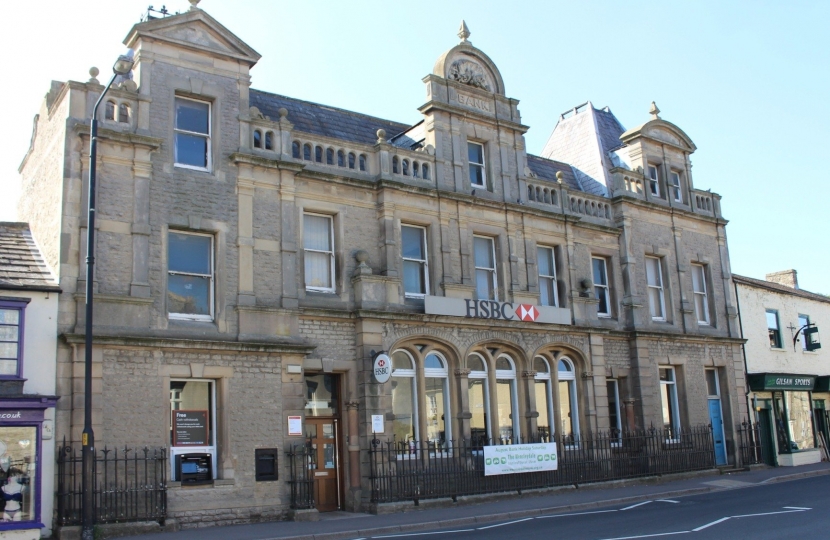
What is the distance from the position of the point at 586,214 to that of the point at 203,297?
13.4 m

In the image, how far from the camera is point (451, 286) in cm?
2212

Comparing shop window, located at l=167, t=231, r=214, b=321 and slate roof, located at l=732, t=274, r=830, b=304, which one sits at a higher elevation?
slate roof, located at l=732, t=274, r=830, b=304

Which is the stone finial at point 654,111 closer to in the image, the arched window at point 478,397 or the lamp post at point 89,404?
the arched window at point 478,397

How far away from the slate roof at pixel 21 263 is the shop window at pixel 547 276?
13.8m

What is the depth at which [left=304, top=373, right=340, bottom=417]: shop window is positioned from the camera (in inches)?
786

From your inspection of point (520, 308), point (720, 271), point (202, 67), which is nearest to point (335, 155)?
point (202, 67)

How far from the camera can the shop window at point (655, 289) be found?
1098 inches

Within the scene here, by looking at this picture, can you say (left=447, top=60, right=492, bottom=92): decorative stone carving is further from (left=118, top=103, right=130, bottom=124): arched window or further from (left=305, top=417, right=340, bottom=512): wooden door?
(left=305, top=417, right=340, bottom=512): wooden door

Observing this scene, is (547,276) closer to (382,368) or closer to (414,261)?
(414,261)

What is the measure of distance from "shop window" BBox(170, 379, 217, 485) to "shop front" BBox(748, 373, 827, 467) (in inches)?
806

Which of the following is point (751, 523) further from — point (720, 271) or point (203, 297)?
point (720, 271)

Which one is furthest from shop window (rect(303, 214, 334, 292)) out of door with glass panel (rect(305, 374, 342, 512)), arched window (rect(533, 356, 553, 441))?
arched window (rect(533, 356, 553, 441))

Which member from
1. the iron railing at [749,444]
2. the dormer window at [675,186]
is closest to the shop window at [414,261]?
the dormer window at [675,186]

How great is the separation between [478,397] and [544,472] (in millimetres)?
2666
